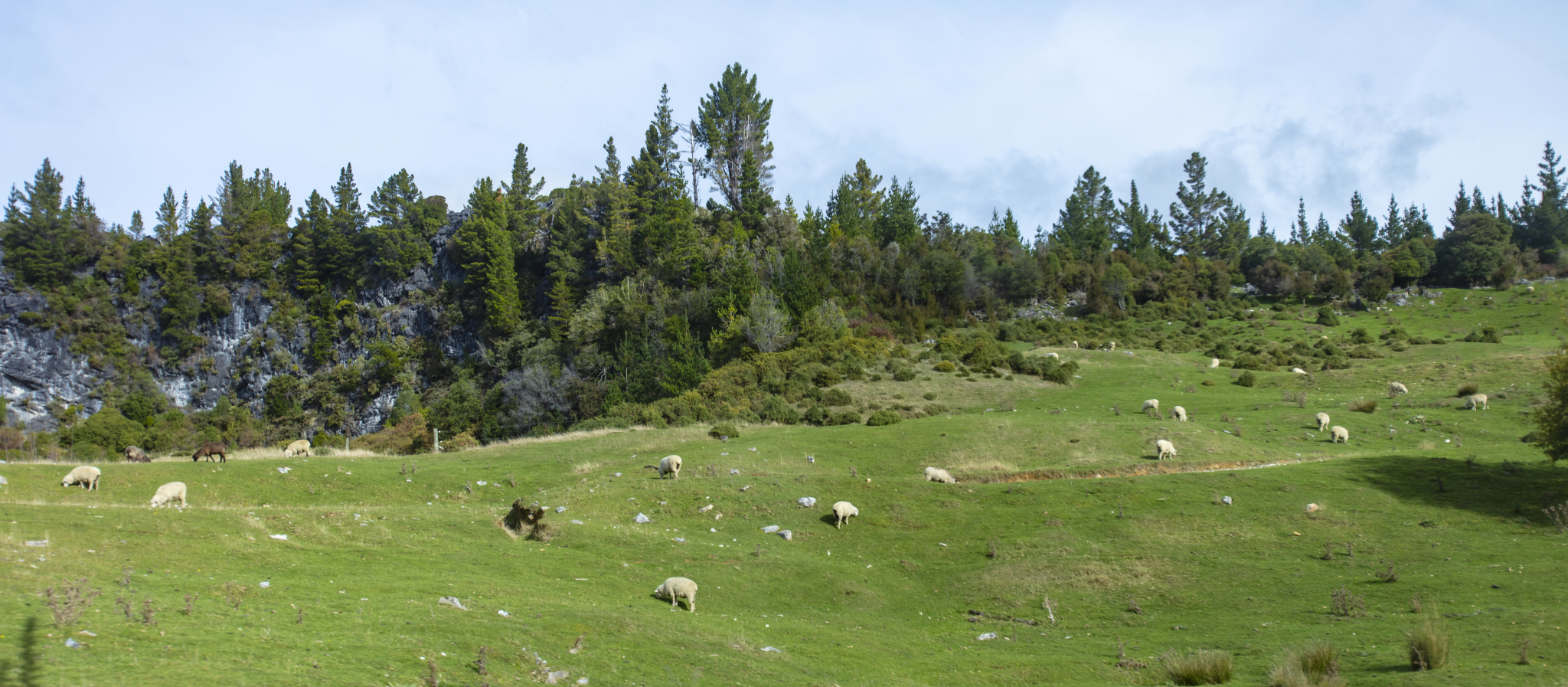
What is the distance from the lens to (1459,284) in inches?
3246

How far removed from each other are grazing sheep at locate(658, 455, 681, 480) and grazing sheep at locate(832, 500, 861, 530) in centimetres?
624

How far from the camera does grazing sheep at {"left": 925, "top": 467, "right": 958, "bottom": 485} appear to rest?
26.6 m

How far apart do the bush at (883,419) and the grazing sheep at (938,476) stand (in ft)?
37.5

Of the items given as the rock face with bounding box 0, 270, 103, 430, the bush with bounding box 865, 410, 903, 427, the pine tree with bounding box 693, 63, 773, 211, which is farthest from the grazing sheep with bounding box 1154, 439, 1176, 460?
the rock face with bounding box 0, 270, 103, 430

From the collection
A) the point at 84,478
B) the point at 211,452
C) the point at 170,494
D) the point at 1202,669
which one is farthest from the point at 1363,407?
the point at 84,478

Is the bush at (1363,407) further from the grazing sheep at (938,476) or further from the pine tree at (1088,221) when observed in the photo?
the pine tree at (1088,221)

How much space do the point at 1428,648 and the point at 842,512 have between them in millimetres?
13822

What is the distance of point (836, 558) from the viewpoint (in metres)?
20.5

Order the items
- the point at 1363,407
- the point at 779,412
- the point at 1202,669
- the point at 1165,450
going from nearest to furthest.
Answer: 1. the point at 1202,669
2. the point at 1165,450
3. the point at 1363,407
4. the point at 779,412

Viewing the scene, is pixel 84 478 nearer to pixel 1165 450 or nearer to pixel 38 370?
pixel 1165 450

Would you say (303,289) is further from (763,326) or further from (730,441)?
(730,441)

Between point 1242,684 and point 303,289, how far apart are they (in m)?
117

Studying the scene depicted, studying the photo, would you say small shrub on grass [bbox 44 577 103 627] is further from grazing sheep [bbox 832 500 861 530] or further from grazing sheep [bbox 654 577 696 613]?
grazing sheep [bbox 832 500 861 530]

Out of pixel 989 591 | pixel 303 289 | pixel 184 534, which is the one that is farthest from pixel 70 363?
pixel 989 591
